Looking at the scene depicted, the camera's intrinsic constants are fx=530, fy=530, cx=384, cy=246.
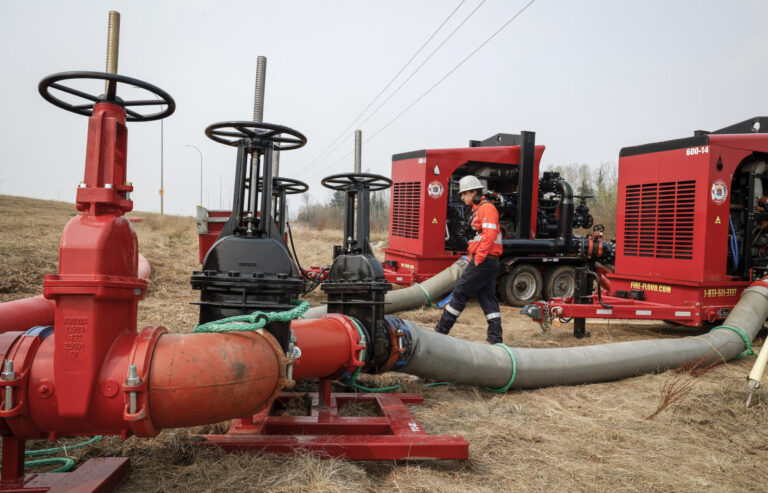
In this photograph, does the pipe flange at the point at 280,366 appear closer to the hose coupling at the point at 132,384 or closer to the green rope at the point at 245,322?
the green rope at the point at 245,322

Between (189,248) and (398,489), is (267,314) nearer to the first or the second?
(398,489)

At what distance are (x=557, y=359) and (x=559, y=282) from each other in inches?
202

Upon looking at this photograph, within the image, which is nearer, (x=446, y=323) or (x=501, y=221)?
(x=446, y=323)

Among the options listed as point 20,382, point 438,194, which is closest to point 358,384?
point 20,382

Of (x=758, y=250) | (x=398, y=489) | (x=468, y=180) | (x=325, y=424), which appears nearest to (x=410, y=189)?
(x=468, y=180)

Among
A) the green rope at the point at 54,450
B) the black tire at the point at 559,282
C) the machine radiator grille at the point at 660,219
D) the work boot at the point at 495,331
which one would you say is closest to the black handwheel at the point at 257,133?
the green rope at the point at 54,450

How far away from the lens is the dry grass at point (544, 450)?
103 inches

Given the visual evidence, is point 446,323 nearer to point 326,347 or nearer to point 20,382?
point 326,347

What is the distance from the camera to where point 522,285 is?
904 centimetres

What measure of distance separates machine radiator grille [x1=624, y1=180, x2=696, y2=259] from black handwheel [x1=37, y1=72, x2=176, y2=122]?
620 cm

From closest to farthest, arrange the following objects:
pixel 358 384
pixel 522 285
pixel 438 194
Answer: pixel 358 384 < pixel 438 194 < pixel 522 285

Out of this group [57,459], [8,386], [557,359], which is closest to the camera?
[8,386]

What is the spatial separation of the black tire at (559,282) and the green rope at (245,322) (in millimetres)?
7262

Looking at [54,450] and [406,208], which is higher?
[406,208]
